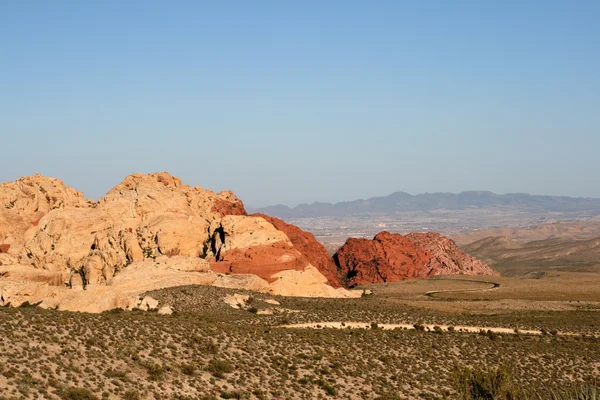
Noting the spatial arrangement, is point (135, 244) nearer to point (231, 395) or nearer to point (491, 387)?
point (231, 395)

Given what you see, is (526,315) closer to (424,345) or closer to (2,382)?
(424,345)

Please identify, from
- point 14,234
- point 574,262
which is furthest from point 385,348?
point 574,262

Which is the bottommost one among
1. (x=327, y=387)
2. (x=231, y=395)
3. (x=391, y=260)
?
(x=327, y=387)

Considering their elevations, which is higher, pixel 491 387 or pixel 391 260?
pixel 491 387

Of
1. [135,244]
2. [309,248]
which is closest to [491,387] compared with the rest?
[135,244]

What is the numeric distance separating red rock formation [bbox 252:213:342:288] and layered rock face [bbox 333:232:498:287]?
5023 millimetres

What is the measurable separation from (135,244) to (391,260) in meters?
39.6

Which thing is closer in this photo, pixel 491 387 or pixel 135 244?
pixel 491 387

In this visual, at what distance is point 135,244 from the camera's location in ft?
221

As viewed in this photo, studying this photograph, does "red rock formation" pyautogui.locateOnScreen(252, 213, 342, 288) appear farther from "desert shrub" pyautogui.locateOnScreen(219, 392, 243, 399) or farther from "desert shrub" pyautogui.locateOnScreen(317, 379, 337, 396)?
"desert shrub" pyautogui.locateOnScreen(219, 392, 243, 399)

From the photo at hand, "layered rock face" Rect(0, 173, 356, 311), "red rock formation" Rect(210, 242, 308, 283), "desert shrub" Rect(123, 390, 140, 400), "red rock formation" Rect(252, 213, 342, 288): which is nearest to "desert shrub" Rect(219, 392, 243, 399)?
"desert shrub" Rect(123, 390, 140, 400)

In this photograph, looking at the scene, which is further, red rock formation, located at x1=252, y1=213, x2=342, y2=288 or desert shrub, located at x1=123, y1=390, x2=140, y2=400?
red rock formation, located at x1=252, y1=213, x2=342, y2=288

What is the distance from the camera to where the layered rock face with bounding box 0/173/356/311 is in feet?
208

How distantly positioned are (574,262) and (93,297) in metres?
145
